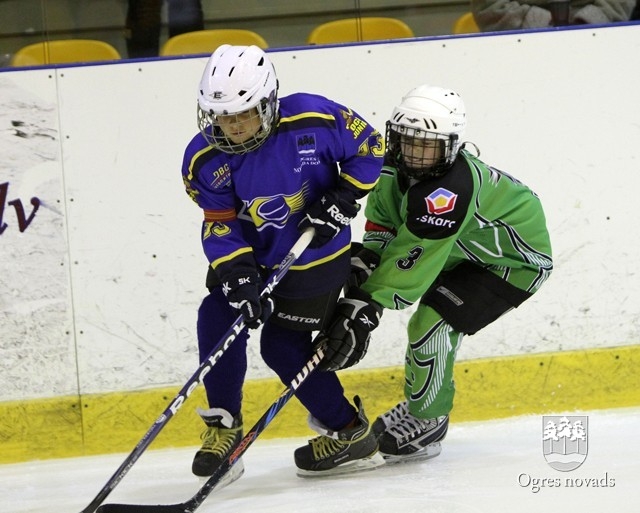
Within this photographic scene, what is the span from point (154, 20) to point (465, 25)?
3.27 feet

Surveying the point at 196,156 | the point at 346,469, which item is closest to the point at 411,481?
the point at 346,469

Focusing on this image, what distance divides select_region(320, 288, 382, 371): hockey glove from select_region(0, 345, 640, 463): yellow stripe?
2.31 ft

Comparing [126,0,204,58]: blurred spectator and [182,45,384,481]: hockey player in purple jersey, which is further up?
[126,0,204,58]: blurred spectator

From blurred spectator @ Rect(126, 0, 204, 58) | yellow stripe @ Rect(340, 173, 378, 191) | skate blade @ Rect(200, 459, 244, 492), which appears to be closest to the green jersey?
yellow stripe @ Rect(340, 173, 378, 191)

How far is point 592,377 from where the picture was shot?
331cm

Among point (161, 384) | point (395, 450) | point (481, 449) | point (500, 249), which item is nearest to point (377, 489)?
point (395, 450)

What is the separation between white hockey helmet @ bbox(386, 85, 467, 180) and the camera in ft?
8.19

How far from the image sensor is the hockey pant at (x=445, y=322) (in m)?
2.76

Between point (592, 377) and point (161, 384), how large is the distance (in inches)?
54.2

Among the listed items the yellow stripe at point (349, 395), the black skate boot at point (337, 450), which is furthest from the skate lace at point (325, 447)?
the yellow stripe at point (349, 395)

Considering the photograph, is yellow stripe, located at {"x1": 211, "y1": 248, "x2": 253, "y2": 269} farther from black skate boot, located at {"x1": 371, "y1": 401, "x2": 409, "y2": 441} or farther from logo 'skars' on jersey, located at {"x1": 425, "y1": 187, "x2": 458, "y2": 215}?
black skate boot, located at {"x1": 371, "y1": 401, "x2": 409, "y2": 441}

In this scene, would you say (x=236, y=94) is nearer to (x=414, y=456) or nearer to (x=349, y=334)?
(x=349, y=334)

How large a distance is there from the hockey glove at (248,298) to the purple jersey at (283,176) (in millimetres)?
61

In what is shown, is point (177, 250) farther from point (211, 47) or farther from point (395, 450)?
point (395, 450)
